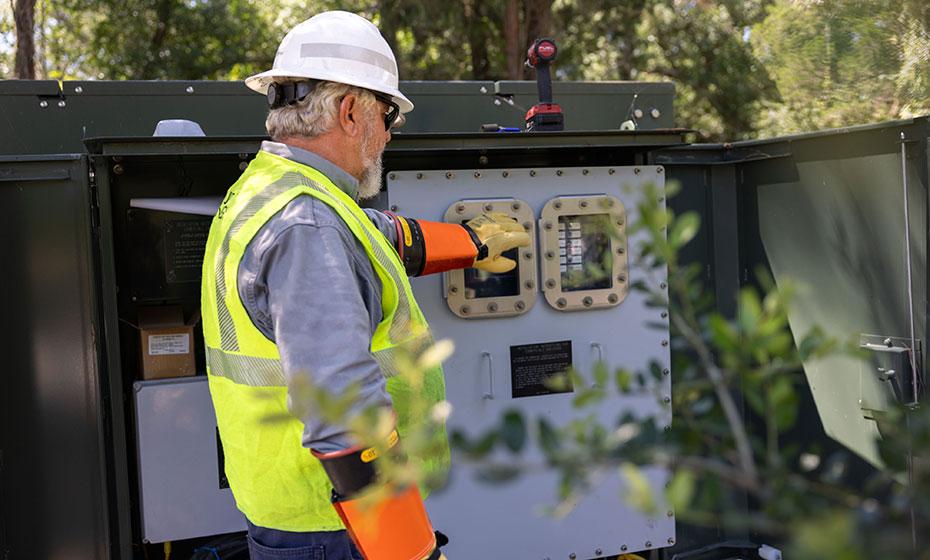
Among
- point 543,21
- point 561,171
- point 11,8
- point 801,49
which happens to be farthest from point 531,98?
point 543,21

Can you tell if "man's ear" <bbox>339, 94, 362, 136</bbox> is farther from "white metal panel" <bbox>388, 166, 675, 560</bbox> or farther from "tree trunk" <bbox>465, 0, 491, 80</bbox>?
"tree trunk" <bbox>465, 0, 491, 80</bbox>

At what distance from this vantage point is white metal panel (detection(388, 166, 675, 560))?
2.86m

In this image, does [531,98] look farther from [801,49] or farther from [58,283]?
[801,49]

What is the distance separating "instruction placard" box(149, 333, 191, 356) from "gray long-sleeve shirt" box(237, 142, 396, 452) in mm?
1140

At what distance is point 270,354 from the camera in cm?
184

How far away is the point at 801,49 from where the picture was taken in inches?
212

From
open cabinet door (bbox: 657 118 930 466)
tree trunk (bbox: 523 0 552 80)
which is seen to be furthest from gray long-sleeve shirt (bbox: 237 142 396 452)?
tree trunk (bbox: 523 0 552 80)

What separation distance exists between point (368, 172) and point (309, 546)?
839 millimetres

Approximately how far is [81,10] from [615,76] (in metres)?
6.56

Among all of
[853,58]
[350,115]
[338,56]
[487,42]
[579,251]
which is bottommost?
[579,251]

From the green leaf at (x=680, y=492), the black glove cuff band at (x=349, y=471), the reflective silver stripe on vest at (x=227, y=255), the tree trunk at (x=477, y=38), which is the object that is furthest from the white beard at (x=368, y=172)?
the tree trunk at (x=477, y=38)

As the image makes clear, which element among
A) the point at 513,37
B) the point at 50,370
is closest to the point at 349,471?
the point at 50,370

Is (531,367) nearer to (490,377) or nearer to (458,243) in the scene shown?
(490,377)

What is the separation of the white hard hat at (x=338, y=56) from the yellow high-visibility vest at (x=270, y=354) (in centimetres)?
24
